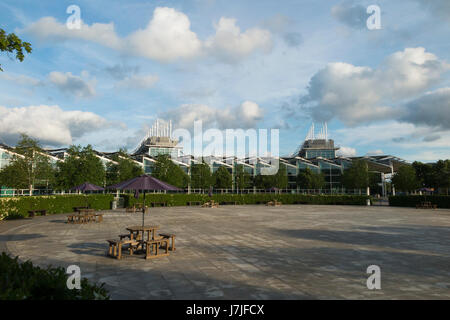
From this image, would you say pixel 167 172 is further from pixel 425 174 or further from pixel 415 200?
pixel 425 174

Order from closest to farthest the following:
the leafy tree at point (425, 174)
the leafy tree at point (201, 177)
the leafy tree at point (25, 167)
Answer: the leafy tree at point (25, 167) < the leafy tree at point (201, 177) < the leafy tree at point (425, 174)

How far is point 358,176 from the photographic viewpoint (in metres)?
60.7

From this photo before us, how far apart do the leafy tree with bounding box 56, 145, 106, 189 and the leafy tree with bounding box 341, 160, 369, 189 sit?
167ft

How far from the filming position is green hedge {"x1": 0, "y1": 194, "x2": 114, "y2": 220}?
19781 mm

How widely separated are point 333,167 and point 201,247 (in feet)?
264

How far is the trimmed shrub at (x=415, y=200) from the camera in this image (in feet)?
120

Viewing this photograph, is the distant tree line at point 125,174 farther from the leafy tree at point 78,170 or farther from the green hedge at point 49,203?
the green hedge at point 49,203

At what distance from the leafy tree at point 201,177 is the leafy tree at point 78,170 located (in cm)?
2038

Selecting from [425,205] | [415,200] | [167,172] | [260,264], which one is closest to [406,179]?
[415,200]

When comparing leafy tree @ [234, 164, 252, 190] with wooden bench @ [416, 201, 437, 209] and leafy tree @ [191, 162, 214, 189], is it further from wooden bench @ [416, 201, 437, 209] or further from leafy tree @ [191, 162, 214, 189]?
wooden bench @ [416, 201, 437, 209]

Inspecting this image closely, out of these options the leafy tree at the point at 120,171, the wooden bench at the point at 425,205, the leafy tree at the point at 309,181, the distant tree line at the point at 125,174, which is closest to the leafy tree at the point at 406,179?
the distant tree line at the point at 125,174

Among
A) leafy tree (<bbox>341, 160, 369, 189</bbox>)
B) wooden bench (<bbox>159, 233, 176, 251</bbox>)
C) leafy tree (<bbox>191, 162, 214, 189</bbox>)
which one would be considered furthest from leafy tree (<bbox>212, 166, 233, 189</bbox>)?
wooden bench (<bbox>159, 233, 176, 251</bbox>)
